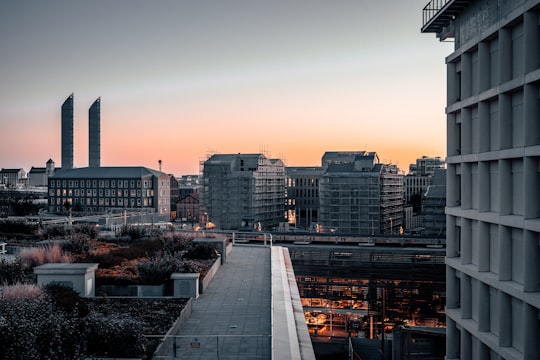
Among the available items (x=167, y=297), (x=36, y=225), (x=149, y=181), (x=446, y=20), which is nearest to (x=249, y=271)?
(x=167, y=297)

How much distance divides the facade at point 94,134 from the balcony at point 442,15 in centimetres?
10339

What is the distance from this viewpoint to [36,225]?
26672 mm

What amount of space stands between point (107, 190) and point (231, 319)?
7778cm

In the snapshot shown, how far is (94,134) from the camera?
4432 inches

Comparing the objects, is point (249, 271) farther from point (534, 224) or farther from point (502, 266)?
point (534, 224)

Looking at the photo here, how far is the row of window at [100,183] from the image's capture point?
83.7m

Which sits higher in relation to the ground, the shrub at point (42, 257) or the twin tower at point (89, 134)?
the twin tower at point (89, 134)

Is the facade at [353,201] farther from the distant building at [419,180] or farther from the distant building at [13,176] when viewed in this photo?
the distant building at [13,176]

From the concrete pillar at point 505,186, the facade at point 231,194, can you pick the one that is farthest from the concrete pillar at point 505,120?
the facade at point 231,194

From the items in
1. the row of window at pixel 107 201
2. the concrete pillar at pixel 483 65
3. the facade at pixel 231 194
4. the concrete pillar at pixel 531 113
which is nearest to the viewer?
the concrete pillar at pixel 531 113

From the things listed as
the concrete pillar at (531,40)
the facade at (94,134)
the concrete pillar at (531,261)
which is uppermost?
the facade at (94,134)

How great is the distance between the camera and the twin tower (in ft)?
366

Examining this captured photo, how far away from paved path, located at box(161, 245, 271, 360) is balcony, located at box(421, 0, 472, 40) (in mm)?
8613

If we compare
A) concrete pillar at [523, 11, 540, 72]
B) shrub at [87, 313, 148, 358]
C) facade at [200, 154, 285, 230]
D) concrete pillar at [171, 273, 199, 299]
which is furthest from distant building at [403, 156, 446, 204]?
shrub at [87, 313, 148, 358]
